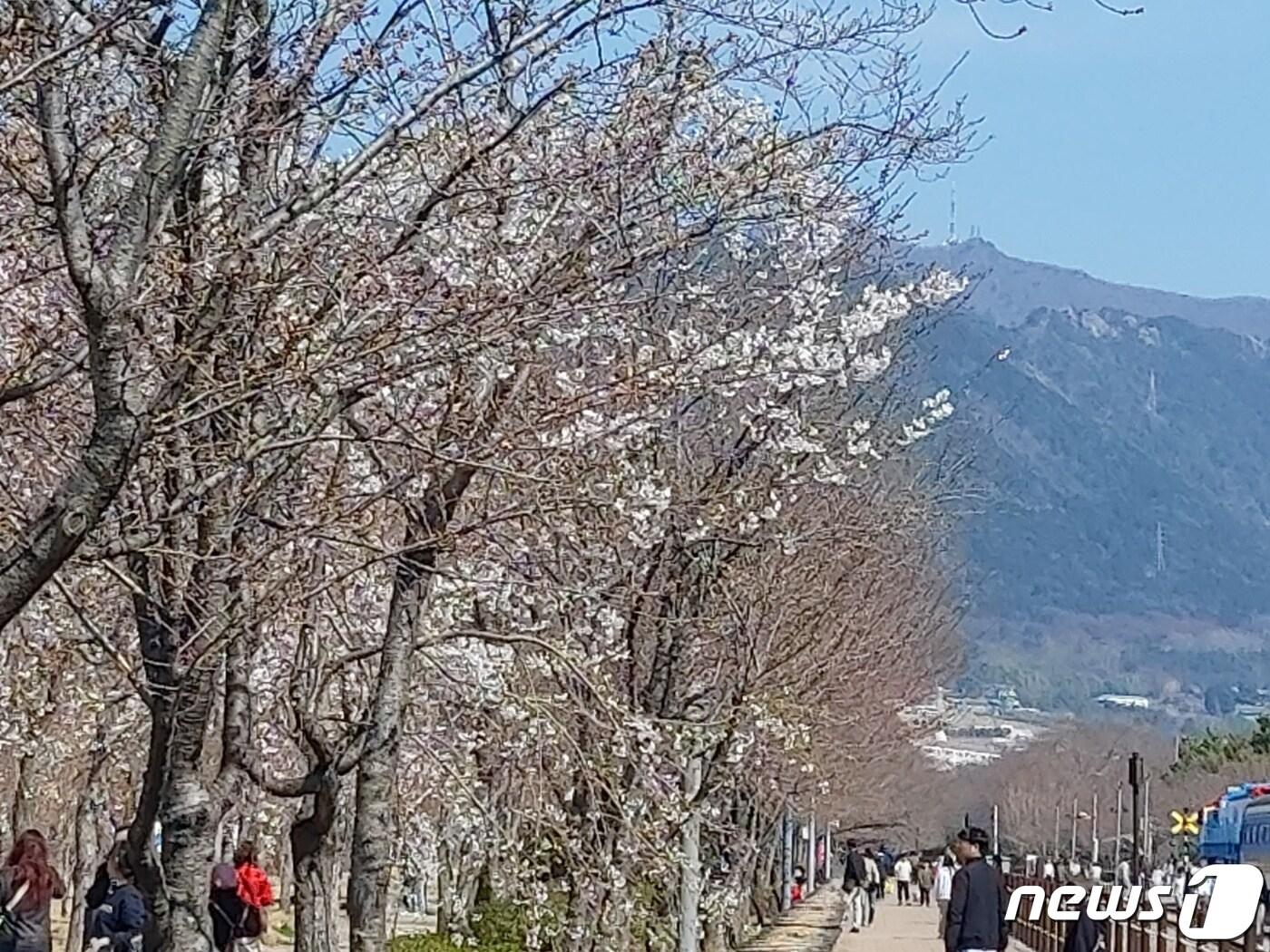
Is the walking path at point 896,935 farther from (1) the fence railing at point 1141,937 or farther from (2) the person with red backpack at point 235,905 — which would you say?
(2) the person with red backpack at point 235,905

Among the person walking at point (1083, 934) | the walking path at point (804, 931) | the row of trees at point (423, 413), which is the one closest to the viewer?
the row of trees at point (423, 413)

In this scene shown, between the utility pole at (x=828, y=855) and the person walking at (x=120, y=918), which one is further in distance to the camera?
the utility pole at (x=828, y=855)

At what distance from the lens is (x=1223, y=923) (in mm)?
18156

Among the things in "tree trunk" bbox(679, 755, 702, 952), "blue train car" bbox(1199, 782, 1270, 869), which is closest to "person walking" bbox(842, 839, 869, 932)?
"blue train car" bbox(1199, 782, 1270, 869)

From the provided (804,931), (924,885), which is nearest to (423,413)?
(804,931)

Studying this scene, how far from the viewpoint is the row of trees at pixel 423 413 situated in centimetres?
791

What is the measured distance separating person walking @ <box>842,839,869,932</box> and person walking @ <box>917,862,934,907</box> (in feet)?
69.4

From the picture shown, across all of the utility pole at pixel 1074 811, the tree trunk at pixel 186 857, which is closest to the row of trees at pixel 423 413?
the tree trunk at pixel 186 857

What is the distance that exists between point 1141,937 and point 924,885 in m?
49.5

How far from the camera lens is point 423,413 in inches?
452

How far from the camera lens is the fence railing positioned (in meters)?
18.1

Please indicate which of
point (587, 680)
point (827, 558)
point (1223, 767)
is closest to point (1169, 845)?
point (1223, 767)

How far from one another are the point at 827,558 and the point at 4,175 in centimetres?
1444

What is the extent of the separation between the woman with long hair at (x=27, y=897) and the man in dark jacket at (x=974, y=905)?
6.53 m
